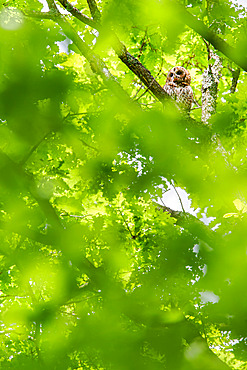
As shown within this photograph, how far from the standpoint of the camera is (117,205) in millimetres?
5133

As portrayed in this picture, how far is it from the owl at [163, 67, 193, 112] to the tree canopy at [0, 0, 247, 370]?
139cm

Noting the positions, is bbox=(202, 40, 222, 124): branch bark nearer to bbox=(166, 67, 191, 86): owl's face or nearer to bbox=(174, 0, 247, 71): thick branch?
bbox=(166, 67, 191, 86): owl's face

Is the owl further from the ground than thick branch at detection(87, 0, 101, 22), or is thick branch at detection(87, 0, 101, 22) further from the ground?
the owl

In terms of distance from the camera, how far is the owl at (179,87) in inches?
269

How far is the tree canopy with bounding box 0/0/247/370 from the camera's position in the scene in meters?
2.66

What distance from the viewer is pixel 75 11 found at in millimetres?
5102

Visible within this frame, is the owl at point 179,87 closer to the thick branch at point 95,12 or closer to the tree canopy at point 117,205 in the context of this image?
the tree canopy at point 117,205

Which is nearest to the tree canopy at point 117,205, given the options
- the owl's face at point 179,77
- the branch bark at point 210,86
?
the branch bark at point 210,86

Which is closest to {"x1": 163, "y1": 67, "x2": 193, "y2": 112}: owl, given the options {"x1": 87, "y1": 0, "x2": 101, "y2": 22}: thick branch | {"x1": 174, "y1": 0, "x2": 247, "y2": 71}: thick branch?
{"x1": 87, "y1": 0, "x2": 101, "y2": 22}: thick branch

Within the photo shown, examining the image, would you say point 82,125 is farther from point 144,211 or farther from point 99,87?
point 144,211

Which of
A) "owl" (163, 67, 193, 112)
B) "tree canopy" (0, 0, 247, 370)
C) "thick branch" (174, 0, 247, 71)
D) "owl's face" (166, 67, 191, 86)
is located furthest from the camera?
"owl's face" (166, 67, 191, 86)

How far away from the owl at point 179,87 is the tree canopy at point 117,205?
1.39 m

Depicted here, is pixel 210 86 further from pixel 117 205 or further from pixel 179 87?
pixel 117 205

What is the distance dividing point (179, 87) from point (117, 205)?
10.4ft
